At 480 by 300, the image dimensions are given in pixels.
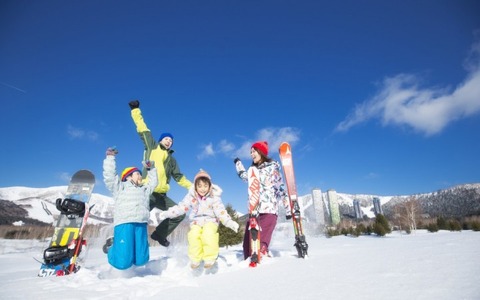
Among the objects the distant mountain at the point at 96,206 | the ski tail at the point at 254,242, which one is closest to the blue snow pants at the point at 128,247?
the ski tail at the point at 254,242

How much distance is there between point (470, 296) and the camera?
1.17 meters

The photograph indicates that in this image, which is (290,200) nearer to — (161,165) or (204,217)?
(204,217)

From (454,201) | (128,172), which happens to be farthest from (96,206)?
(454,201)

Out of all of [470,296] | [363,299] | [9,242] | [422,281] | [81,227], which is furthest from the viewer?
[9,242]

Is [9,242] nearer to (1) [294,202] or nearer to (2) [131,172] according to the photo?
(2) [131,172]

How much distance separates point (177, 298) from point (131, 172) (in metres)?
2.58

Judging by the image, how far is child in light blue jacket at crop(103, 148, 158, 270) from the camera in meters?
3.41

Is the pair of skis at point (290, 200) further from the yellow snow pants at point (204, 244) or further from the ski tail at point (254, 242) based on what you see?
the yellow snow pants at point (204, 244)

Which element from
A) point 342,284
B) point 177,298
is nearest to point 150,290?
point 177,298

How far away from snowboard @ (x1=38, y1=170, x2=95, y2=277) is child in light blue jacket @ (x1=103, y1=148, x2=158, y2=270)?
555 mm

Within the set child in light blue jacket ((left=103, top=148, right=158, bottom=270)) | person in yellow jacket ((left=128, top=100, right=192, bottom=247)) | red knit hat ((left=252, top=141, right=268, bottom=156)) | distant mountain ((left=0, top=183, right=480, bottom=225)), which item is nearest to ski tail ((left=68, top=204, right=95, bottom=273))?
child in light blue jacket ((left=103, top=148, right=158, bottom=270))

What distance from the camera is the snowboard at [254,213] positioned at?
3.47 meters

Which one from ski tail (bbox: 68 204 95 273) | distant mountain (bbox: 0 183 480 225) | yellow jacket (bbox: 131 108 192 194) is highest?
distant mountain (bbox: 0 183 480 225)

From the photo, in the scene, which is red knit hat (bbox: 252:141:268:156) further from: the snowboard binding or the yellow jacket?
the snowboard binding
